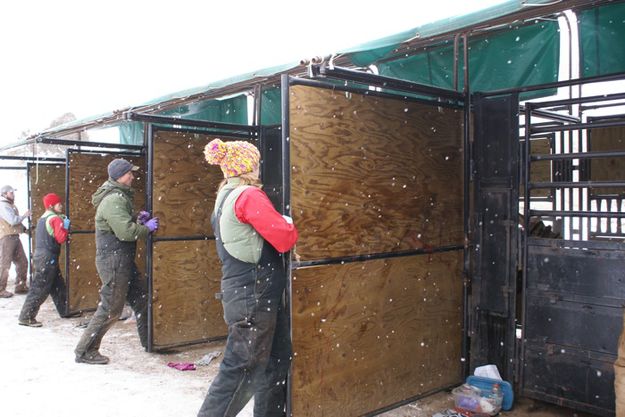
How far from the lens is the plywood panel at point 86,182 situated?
24.2 ft

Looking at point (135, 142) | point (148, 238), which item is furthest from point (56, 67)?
point (148, 238)

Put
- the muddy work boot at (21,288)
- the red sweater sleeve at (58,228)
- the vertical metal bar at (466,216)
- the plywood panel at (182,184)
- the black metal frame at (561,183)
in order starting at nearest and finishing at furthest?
the black metal frame at (561,183), the vertical metal bar at (466,216), the plywood panel at (182,184), the red sweater sleeve at (58,228), the muddy work boot at (21,288)

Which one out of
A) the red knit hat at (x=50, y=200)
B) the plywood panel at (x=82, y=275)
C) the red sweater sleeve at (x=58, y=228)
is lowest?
the plywood panel at (x=82, y=275)

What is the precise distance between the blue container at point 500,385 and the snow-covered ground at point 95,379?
1839 millimetres

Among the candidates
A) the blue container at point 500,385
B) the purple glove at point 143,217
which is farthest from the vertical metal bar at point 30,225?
the blue container at point 500,385

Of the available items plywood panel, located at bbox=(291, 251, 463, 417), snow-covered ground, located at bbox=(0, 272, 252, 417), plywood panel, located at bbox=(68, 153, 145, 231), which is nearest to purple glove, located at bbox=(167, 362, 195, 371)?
snow-covered ground, located at bbox=(0, 272, 252, 417)

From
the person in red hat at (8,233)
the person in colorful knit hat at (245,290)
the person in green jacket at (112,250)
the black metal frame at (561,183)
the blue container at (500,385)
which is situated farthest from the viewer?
the person in red hat at (8,233)

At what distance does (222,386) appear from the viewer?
3.41 metres

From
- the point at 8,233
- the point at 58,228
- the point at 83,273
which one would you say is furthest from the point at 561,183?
the point at 8,233

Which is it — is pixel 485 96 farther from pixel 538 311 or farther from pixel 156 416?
pixel 156 416

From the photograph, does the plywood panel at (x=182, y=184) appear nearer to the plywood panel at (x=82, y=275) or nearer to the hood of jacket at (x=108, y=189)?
the hood of jacket at (x=108, y=189)

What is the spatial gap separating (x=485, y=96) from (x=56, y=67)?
9391cm

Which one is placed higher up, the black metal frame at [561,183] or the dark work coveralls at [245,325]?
the black metal frame at [561,183]

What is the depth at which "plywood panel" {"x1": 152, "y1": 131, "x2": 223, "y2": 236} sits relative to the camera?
221 inches
